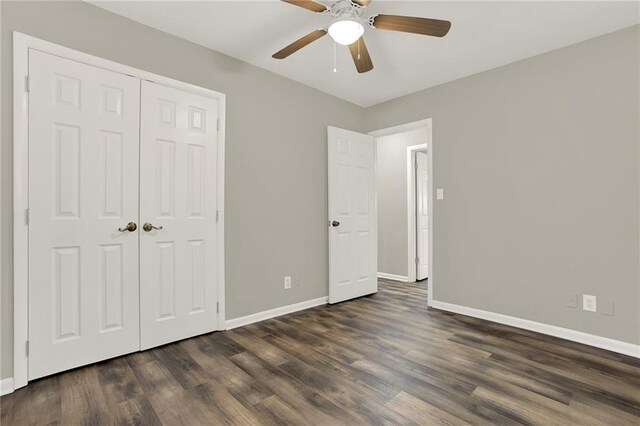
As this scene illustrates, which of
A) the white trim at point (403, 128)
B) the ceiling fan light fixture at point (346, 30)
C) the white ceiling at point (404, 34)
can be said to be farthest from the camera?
the white trim at point (403, 128)

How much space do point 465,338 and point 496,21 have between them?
2556 mm

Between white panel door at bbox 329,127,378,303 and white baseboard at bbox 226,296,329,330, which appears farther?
white panel door at bbox 329,127,378,303

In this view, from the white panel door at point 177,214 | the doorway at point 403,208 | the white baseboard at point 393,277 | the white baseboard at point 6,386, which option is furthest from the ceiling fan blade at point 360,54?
the white baseboard at point 393,277

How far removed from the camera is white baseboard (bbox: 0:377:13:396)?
1.87m

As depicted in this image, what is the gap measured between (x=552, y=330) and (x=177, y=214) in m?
3.41

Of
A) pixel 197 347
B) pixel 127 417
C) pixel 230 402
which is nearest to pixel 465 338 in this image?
pixel 230 402

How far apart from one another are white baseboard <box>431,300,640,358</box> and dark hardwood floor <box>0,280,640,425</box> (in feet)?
0.42

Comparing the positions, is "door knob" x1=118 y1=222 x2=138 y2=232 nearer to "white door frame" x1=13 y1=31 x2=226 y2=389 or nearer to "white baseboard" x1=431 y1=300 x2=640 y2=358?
"white door frame" x1=13 y1=31 x2=226 y2=389

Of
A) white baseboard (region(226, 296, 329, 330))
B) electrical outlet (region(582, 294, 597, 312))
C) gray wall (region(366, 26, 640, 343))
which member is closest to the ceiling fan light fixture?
gray wall (region(366, 26, 640, 343))

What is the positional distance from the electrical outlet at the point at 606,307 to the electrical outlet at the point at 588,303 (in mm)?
45

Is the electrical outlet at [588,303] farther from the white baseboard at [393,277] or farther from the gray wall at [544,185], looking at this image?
the white baseboard at [393,277]

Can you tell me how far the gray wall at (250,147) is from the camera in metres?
2.03

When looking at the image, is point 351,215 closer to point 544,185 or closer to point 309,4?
point 544,185

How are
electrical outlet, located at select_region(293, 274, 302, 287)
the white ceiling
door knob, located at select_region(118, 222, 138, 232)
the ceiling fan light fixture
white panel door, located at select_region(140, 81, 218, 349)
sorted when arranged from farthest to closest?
electrical outlet, located at select_region(293, 274, 302, 287) < white panel door, located at select_region(140, 81, 218, 349) < door knob, located at select_region(118, 222, 138, 232) < the white ceiling < the ceiling fan light fixture
